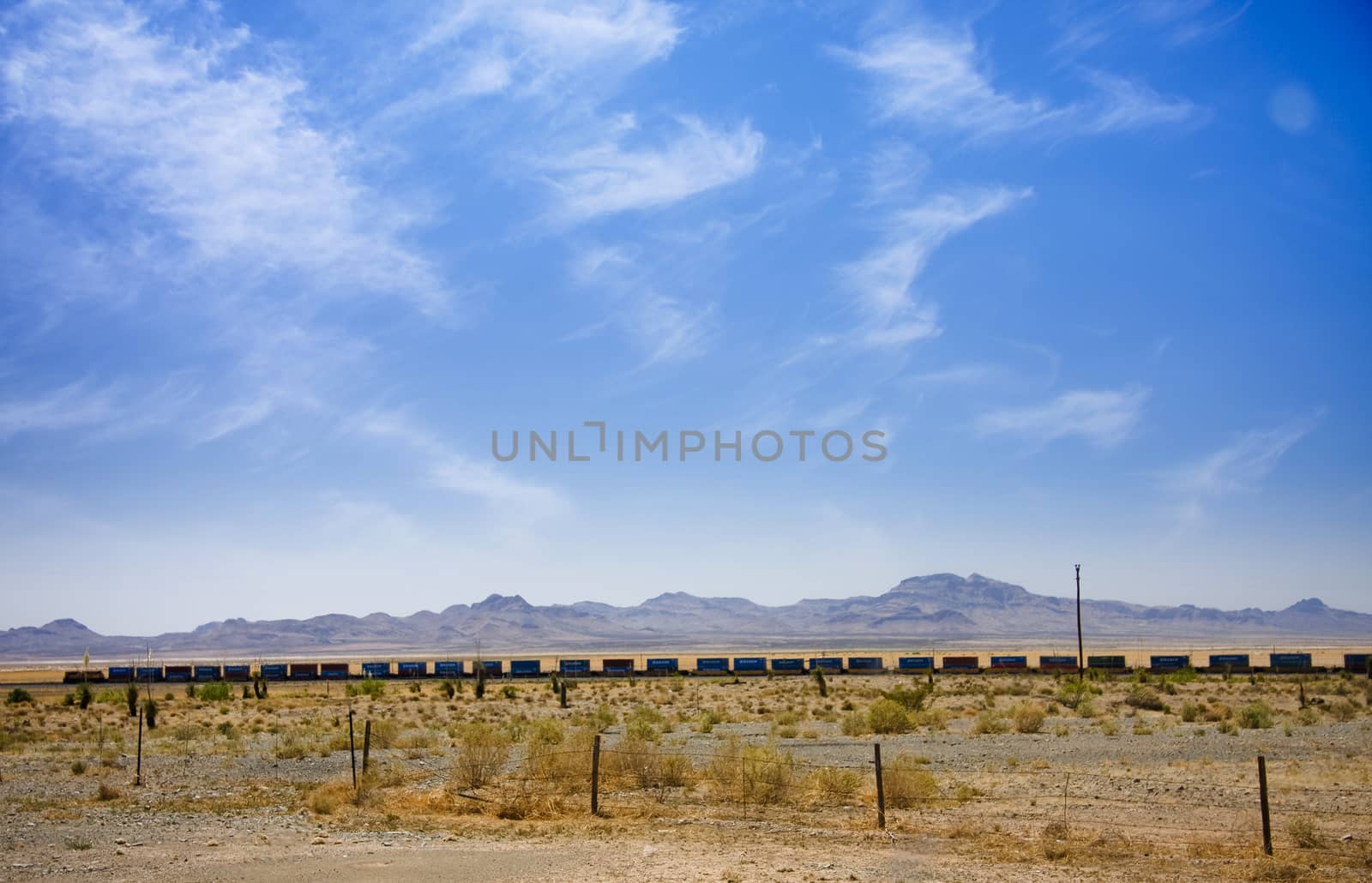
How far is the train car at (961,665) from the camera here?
76069 millimetres

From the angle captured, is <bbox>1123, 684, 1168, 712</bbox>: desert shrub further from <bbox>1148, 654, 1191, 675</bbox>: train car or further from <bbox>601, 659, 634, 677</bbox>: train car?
<bbox>601, 659, 634, 677</bbox>: train car

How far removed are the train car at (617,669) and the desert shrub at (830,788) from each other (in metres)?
57.5

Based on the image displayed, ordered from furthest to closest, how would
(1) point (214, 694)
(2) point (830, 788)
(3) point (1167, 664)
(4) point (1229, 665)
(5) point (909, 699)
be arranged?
(3) point (1167, 664)
(4) point (1229, 665)
(1) point (214, 694)
(5) point (909, 699)
(2) point (830, 788)

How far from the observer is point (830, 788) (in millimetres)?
21312

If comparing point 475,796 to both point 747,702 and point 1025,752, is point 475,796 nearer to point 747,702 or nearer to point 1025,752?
point 1025,752

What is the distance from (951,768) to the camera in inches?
1013

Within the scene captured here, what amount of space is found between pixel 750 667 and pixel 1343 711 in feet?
Answer: 170

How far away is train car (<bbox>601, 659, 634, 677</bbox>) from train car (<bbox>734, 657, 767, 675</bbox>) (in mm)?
8131

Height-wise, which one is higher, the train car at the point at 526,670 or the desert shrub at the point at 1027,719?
the desert shrub at the point at 1027,719

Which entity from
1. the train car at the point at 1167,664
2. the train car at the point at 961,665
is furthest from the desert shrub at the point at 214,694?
the train car at the point at 1167,664

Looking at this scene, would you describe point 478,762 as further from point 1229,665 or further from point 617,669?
point 617,669

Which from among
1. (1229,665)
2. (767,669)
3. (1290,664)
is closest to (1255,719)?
(1229,665)

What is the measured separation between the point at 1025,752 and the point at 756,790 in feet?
36.2

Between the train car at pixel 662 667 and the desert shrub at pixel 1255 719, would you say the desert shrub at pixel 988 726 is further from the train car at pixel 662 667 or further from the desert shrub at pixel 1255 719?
the train car at pixel 662 667
